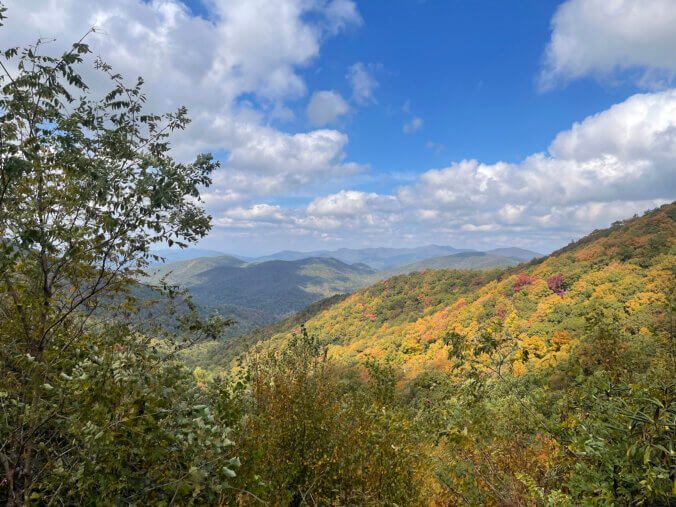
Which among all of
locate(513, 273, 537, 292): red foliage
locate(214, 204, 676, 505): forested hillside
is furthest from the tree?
locate(513, 273, 537, 292): red foliage

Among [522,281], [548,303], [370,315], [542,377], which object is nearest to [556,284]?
[548,303]

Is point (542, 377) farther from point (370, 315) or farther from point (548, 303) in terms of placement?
point (370, 315)

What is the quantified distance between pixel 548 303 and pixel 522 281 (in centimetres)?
1690

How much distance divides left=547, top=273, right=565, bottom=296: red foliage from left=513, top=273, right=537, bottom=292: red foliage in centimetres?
611

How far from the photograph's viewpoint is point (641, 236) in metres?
51.4

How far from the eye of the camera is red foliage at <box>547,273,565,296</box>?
50.4 metres

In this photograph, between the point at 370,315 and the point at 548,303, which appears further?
the point at 370,315

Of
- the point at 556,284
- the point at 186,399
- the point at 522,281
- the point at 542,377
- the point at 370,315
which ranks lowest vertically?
the point at 370,315

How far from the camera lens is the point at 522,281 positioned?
62375 millimetres

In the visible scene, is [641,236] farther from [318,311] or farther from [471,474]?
[318,311]

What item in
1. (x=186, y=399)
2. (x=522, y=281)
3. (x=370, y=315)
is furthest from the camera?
(x=370, y=315)

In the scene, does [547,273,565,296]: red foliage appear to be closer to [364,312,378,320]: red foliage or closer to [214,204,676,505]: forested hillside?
[214,204,676,505]: forested hillside

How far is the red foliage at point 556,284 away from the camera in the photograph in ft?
165

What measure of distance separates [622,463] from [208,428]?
137 inches
